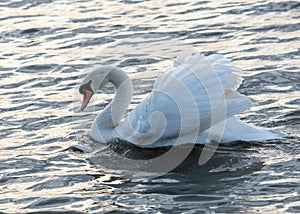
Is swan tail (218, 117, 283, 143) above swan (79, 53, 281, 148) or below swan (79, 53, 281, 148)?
below

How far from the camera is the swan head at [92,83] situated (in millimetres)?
9711

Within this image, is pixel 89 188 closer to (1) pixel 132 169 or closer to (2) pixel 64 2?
(1) pixel 132 169

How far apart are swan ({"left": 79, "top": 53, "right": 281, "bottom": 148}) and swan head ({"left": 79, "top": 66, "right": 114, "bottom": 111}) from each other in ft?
2.33

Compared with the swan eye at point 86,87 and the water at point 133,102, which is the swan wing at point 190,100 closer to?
the water at point 133,102

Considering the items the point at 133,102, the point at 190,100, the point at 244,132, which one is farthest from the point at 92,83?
the point at 244,132

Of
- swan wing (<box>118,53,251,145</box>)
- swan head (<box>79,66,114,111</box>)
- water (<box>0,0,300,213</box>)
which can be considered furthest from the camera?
swan head (<box>79,66,114,111</box>)

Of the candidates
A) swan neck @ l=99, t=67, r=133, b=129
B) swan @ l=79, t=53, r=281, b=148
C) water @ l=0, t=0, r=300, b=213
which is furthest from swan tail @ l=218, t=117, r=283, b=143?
swan neck @ l=99, t=67, r=133, b=129

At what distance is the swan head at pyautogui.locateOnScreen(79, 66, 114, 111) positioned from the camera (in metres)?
9.71

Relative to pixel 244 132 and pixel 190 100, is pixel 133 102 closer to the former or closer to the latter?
pixel 190 100

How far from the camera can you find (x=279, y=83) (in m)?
10.7

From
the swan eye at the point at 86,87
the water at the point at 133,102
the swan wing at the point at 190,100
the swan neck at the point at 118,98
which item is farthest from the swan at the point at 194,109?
the swan eye at the point at 86,87

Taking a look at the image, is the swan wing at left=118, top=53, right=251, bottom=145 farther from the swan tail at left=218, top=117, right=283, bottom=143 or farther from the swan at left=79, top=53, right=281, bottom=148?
the swan tail at left=218, top=117, right=283, bottom=143

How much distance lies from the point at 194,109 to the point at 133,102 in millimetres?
1895

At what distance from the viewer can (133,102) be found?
1064 cm
